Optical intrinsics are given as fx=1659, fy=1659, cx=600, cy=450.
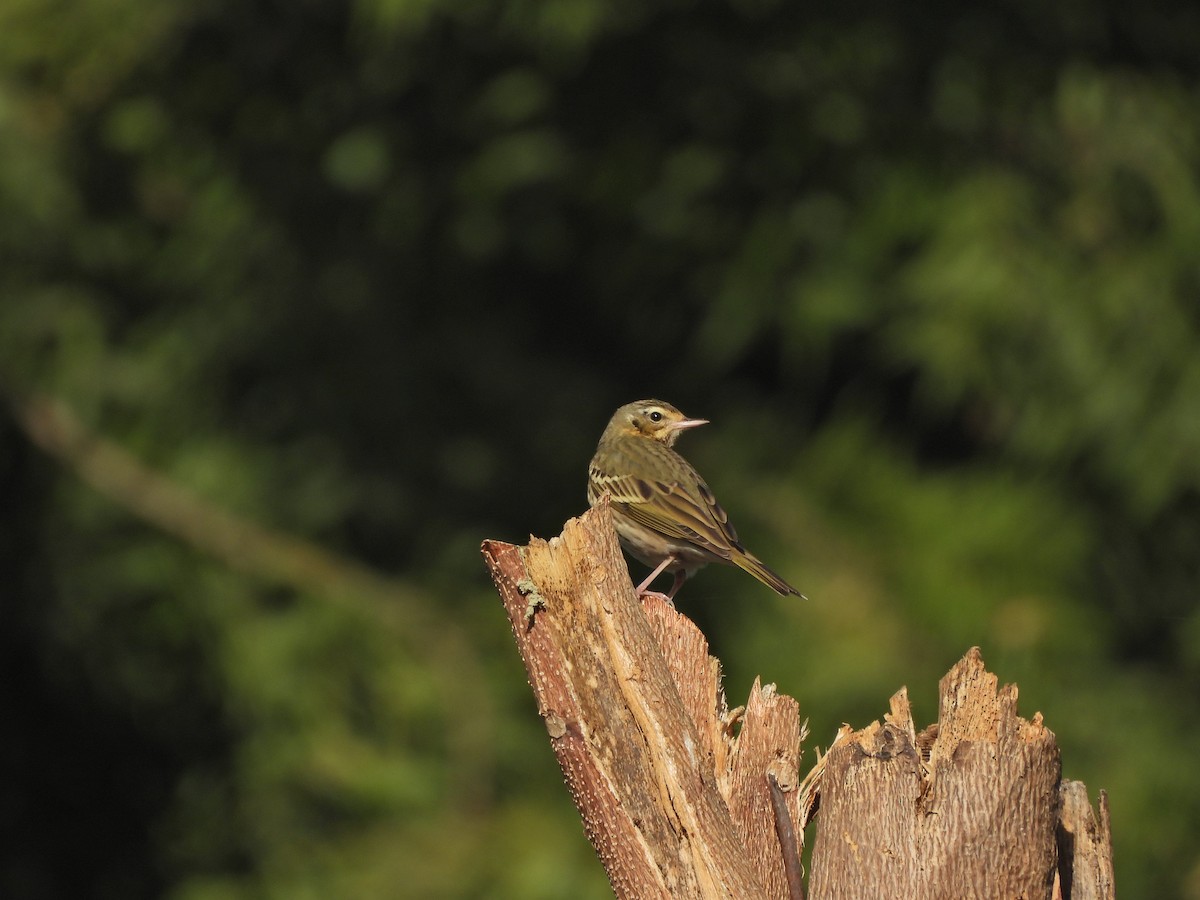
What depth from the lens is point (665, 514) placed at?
237 inches

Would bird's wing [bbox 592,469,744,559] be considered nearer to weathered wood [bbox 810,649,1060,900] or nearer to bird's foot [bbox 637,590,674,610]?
bird's foot [bbox 637,590,674,610]

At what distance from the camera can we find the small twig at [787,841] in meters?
3.54

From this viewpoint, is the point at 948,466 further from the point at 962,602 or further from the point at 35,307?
the point at 35,307

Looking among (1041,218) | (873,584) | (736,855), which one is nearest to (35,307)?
(873,584)

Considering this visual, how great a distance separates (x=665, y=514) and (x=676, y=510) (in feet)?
0.14

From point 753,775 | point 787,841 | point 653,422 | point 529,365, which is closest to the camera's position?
point 787,841

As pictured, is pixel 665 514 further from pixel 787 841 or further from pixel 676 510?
pixel 787 841

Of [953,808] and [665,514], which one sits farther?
[665,514]

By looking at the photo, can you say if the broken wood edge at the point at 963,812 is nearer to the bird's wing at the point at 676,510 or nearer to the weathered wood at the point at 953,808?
the weathered wood at the point at 953,808

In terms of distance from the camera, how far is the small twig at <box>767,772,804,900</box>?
3539 millimetres

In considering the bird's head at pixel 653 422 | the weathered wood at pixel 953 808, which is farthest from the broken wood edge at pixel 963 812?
the bird's head at pixel 653 422

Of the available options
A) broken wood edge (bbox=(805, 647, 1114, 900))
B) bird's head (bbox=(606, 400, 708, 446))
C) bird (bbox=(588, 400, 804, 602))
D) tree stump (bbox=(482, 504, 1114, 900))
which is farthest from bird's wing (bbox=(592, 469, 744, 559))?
broken wood edge (bbox=(805, 647, 1114, 900))

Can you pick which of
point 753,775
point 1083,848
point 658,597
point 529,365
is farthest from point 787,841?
point 529,365

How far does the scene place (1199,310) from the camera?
10.2m
